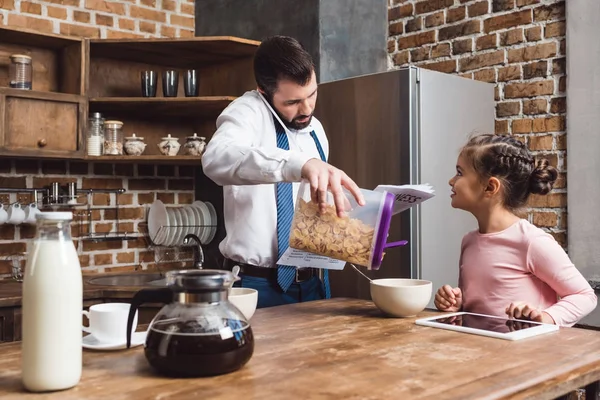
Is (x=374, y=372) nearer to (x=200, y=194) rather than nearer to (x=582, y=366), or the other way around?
(x=582, y=366)

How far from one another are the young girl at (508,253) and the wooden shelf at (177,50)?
1.55 metres

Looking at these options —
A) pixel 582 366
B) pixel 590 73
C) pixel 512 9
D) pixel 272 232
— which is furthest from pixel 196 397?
pixel 512 9

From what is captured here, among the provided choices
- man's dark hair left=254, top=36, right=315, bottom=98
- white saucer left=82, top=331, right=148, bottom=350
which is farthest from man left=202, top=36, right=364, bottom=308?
white saucer left=82, top=331, right=148, bottom=350

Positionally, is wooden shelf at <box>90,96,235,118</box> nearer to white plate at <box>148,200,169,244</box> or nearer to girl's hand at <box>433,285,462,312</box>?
white plate at <box>148,200,169,244</box>

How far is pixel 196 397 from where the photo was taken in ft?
3.07

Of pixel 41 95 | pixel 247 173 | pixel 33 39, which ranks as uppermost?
pixel 33 39

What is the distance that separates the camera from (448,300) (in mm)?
1690

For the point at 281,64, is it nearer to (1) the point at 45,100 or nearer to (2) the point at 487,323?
(2) the point at 487,323

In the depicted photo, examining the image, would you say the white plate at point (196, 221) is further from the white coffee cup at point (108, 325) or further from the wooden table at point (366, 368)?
the white coffee cup at point (108, 325)

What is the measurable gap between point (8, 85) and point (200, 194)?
1.11m

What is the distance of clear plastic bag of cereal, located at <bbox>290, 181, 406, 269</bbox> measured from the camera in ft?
4.81

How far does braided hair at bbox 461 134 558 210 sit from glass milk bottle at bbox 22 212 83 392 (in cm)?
125

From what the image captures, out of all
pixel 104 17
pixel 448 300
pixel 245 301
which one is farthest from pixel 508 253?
pixel 104 17

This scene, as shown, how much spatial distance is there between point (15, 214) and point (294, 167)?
73.7 inches
